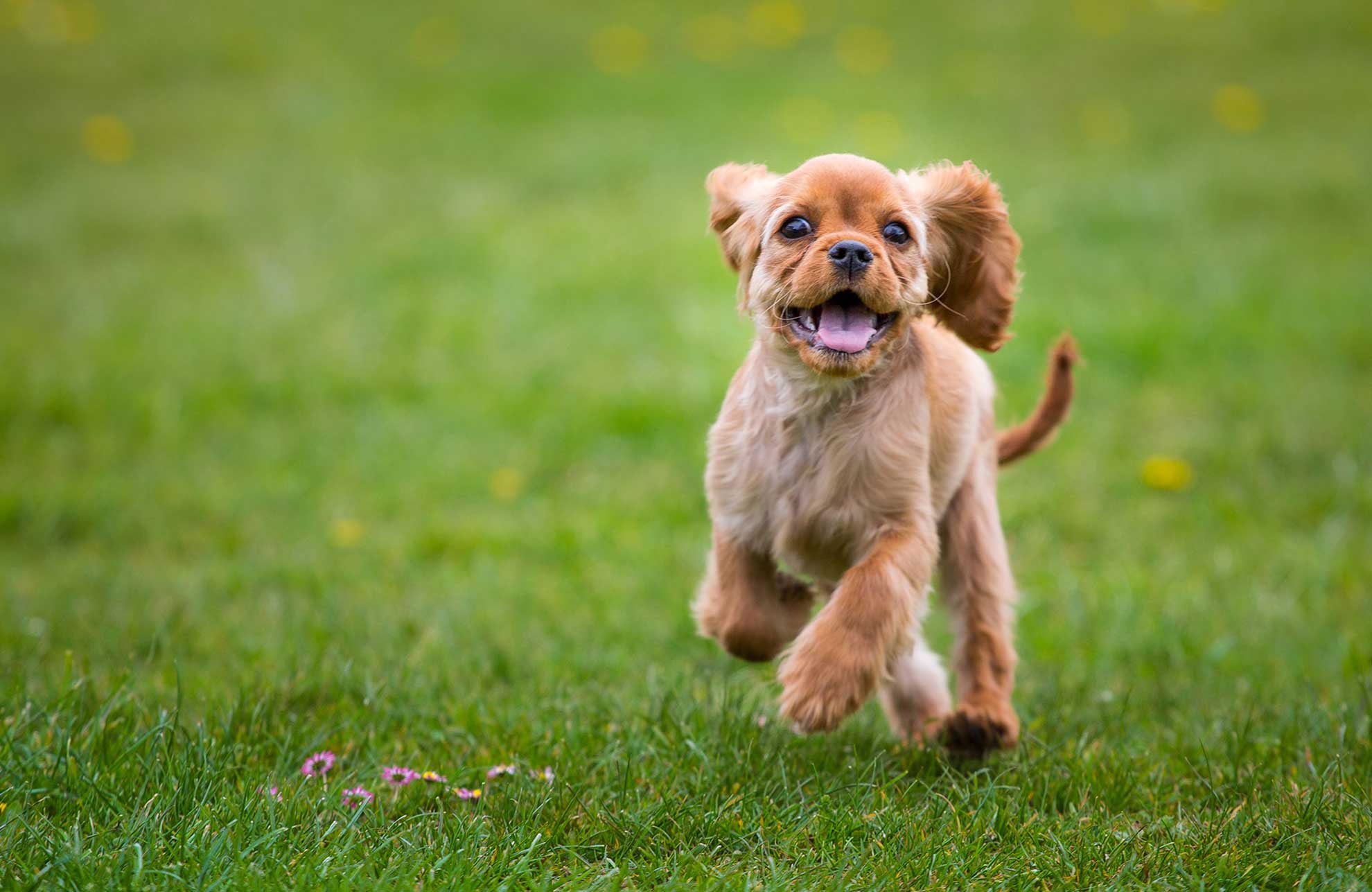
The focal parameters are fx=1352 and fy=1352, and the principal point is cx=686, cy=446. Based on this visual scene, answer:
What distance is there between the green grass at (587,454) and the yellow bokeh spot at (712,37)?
0.68 ft

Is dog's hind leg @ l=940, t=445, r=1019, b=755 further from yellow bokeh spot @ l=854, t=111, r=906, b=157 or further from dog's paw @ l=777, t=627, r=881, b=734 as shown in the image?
yellow bokeh spot @ l=854, t=111, r=906, b=157

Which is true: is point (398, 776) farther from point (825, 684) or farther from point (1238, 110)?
point (1238, 110)

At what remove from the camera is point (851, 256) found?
9.65 feet

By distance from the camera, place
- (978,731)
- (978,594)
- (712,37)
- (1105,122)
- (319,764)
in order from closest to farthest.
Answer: (319,764) → (978,731) → (978,594) → (1105,122) → (712,37)

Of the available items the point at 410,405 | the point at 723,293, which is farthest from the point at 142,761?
the point at 723,293

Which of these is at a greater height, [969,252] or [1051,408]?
[969,252]

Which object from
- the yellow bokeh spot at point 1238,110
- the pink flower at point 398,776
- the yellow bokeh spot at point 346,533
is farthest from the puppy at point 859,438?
the yellow bokeh spot at point 1238,110

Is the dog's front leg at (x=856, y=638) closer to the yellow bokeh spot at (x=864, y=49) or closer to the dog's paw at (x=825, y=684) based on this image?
the dog's paw at (x=825, y=684)

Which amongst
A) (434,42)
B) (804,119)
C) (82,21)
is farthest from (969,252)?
(82,21)

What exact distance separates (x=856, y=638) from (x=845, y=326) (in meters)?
0.70

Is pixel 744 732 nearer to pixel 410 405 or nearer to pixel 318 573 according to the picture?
pixel 318 573

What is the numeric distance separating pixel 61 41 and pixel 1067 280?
11141 millimetres

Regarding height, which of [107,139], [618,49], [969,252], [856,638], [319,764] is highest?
[618,49]

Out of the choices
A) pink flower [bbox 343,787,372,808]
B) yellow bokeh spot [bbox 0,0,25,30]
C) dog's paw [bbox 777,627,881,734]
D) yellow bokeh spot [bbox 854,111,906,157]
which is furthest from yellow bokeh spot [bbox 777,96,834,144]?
yellow bokeh spot [bbox 0,0,25,30]
